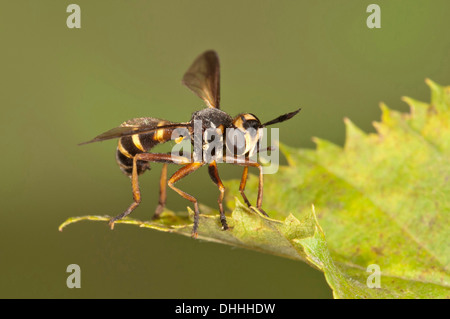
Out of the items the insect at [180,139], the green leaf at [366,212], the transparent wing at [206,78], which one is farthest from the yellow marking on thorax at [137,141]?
the transparent wing at [206,78]

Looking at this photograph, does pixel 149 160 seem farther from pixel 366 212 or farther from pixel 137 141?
pixel 366 212

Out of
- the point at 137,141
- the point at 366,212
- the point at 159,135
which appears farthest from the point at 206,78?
the point at 366,212

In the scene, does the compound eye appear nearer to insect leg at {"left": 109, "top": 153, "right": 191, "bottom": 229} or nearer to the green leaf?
insect leg at {"left": 109, "top": 153, "right": 191, "bottom": 229}

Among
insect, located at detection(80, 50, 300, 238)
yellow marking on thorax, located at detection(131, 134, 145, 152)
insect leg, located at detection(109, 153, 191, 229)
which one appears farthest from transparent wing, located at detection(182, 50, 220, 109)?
insect leg, located at detection(109, 153, 191, 229)

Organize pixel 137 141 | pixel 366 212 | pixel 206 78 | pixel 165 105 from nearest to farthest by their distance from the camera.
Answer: pixel 366 212 → pixel 137 141 → pixel 206 78 → pixel 165 105

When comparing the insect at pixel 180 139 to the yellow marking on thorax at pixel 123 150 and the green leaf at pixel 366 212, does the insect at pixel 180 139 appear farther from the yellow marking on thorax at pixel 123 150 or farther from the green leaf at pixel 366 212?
the green leaf at pixel 366 212

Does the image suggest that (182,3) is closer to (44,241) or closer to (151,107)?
(151,107)
